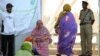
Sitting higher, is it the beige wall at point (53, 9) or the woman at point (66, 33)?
the beige wall at point (53, 9)

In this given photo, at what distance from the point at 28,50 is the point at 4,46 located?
2945 millimetres

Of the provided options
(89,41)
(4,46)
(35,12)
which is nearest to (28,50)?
(4,46)

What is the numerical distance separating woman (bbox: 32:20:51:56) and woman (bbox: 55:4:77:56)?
0.36 m

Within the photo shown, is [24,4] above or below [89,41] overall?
above

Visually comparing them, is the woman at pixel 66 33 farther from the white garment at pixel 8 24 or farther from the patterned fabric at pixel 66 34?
the white garment at pixel 8 24

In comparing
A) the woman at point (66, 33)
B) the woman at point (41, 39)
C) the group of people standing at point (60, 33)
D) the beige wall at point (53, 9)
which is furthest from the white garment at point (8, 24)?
the beige wall at point (53, 9)

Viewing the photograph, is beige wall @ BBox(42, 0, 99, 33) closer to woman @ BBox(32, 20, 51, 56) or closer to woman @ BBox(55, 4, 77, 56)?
woman @ BBox(32, 20, 51, 56)

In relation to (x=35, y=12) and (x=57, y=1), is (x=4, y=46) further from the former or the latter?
(x=57, y=1)

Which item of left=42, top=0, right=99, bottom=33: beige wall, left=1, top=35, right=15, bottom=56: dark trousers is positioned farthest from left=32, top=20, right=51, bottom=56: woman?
left=42, top=0, right=99, bottom=33: beige wall

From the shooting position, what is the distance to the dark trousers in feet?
26.3

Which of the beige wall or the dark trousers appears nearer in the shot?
the dark trousers

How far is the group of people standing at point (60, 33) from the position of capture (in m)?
8.02

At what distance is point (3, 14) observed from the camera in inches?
320

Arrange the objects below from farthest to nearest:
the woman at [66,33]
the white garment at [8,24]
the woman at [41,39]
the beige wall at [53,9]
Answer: the beige wall at [53,9]
the woman at [41,39]
the woman at [66,33]
the white garment at [8,24]
